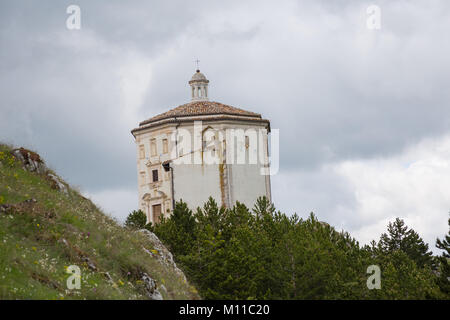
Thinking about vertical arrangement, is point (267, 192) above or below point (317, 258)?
above

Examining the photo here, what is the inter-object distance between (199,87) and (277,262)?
95.1ft

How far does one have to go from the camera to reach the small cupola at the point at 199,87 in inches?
2564

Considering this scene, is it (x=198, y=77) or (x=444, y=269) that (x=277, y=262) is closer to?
(x=444, y=269)

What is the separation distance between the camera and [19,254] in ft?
82.6

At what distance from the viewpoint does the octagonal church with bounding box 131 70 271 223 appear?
58.3 meters

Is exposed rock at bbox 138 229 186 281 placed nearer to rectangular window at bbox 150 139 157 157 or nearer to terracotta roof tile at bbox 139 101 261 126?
terracotta roof tile at bbox 139 101 261 126

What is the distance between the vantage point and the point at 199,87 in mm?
65625

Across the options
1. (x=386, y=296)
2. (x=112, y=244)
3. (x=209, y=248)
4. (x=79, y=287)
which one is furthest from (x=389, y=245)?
(x=79, y=287)

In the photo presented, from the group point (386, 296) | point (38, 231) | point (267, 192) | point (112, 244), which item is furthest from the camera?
point (267, 192)

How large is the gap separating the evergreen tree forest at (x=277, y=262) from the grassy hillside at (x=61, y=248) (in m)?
4.47

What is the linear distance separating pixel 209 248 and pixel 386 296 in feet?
34.1

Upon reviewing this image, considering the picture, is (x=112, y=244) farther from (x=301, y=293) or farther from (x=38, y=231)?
(x=301, y=293)
